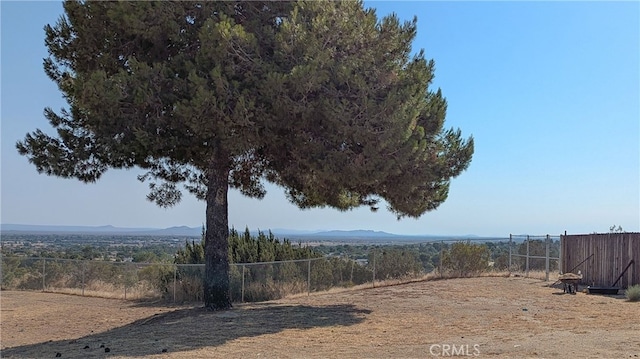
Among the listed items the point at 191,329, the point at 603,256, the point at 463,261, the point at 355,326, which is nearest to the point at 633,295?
the point at 603,256

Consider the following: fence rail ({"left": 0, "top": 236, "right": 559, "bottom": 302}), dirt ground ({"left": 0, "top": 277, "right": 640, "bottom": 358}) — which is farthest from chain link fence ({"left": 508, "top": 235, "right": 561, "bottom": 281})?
dirt ground ({"left": 0, "top": 277, "right": 640, "bottom": 358})

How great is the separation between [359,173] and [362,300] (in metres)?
5.65

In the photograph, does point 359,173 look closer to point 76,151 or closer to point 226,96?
point 226,96

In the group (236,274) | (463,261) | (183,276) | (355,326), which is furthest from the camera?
(463,261)

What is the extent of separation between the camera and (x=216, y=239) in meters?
17.2

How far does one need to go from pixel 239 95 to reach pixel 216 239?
462 centimetres

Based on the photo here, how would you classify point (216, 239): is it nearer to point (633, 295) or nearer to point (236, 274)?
point (236, 274)

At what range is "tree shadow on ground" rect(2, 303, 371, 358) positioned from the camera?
12.2 m

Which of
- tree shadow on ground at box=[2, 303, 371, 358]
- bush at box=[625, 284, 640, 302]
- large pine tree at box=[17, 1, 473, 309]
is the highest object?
large pine tree at box=[17, 1, 473, 309]

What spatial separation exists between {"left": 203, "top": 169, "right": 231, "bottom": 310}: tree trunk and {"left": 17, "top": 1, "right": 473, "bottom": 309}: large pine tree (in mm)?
39

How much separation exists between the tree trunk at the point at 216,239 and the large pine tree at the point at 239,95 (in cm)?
4

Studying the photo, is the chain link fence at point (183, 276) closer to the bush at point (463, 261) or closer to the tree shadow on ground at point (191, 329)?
the bush at point (463, 261)

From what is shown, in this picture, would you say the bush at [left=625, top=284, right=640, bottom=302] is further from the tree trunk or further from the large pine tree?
the tree trunk

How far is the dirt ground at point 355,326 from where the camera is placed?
36.9ft
